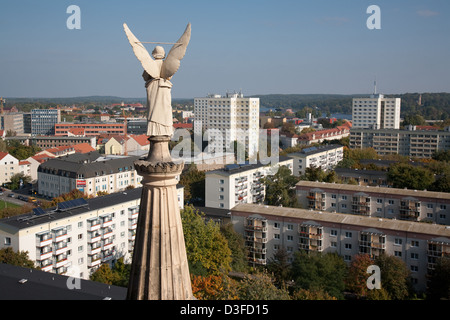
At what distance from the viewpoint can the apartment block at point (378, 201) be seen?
34906mm

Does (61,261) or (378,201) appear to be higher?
(378,201)

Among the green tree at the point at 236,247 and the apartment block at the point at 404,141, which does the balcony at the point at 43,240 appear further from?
the apartment block at the point at 404,141

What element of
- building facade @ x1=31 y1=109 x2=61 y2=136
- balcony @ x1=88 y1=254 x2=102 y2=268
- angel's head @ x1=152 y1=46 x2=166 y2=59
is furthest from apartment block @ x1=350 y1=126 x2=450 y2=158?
building facade @ x1=31 y1=109 x2=61 y2=136

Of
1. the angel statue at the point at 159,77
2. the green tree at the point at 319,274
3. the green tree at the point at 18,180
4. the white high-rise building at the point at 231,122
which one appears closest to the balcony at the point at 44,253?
the green tree at the point at 319,274

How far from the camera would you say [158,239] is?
13.1 feet

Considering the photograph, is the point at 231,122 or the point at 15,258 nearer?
the point at 15,258

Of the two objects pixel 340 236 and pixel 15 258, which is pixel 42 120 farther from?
pixel 340 236

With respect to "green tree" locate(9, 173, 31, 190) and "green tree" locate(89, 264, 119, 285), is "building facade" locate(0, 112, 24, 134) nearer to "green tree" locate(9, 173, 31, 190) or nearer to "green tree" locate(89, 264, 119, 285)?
"green tree" locate(9, 173, 31, 190)

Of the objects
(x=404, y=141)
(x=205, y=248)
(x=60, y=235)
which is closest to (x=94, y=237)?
(x=60, y=235)

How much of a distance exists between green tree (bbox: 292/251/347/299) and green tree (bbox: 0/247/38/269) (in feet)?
44.0

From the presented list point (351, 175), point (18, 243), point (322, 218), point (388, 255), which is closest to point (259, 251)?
point (322, 218)

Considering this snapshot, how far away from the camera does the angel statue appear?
160 inches

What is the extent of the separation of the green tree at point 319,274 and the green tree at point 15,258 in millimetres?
13414

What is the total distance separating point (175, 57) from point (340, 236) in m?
25.6
